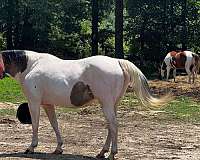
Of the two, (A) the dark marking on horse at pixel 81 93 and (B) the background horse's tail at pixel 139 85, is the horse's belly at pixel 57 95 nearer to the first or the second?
(A) the dark marking on horse at pixel 81 93

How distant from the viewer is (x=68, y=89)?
8297mm

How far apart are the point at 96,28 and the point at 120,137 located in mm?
25286

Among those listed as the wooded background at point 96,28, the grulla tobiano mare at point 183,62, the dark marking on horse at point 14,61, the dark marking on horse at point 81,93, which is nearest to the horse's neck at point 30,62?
the dark marking on horse at point 14,61

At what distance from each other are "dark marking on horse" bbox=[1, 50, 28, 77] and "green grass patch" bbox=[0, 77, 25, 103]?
8.39 metres

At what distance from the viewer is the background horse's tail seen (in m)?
8.31

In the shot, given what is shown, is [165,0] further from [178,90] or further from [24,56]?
[24,56]

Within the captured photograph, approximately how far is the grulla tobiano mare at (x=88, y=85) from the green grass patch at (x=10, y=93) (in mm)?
8857

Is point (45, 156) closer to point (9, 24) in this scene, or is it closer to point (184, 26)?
point (184, 26)

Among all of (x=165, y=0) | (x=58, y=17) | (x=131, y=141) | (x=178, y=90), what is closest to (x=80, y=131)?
(x=131, y=141)

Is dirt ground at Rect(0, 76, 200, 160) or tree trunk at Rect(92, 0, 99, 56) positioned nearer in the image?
dirt ground at Rect(0, 76, 200, 160)

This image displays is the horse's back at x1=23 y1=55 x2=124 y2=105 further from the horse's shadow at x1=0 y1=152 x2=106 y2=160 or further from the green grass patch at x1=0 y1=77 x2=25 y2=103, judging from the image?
the green grass patch at x1=0 y1=77 x2=25 y2=103

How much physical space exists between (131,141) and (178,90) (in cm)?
1149

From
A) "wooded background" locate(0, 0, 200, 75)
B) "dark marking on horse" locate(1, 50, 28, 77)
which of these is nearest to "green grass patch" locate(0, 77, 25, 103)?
"dark marking on horse" locate(1, 50, 28, 77)

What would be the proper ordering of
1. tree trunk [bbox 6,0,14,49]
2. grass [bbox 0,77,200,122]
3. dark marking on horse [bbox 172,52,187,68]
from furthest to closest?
tree trunk [bbox 6,0,14,49] < dark marking on horse [bbox 172,52,187,68] < grass [bbox 0,77,200,122]
